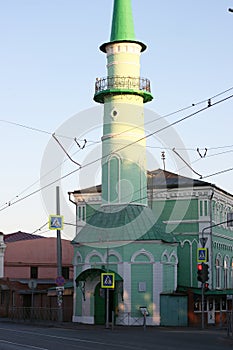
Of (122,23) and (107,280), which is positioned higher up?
(122,23)

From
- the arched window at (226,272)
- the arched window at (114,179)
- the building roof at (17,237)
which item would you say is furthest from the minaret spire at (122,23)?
the building roof at (17,237)

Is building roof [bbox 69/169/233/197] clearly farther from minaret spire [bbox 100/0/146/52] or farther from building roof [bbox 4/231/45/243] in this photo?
building roof [bbox 4/231/45/243]

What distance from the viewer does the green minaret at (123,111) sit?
4562 centimetres

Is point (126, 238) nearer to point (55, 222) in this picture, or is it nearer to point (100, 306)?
point (100, 306)

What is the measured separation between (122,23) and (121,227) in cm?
1366

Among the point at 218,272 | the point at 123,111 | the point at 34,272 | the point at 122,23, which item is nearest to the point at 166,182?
the point at 218,272

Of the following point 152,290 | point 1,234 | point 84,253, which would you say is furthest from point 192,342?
point 1,234

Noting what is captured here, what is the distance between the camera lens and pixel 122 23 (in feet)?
149

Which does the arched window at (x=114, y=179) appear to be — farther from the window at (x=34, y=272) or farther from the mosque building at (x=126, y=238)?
the window at (x=34, y=272)

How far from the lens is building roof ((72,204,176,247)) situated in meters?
44.1

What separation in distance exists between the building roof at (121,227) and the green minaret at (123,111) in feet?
2.42

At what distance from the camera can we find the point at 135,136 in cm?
4597

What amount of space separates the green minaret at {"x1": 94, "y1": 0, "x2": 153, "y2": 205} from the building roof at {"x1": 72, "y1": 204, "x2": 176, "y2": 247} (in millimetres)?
737

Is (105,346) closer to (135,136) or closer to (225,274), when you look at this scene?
(135,136)
